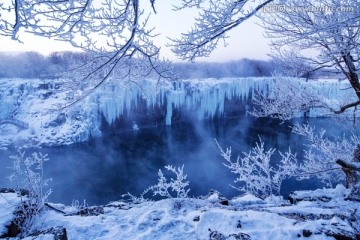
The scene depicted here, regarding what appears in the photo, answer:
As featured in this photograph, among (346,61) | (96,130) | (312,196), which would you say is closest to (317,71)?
(346,61)

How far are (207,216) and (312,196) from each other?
2.14 metres

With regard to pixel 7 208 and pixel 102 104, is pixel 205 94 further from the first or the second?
pixel 7 208

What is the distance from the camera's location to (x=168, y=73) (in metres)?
3.12

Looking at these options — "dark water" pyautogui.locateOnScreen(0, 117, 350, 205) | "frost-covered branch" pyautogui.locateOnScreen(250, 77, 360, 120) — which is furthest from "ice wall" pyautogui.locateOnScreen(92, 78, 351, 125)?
"frost-covered branch" pyautogui.locateOnScreen(250, 77, 360, 120)

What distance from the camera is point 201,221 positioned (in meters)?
3.13

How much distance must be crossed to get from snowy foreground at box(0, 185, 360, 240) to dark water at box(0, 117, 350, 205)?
13.2 m

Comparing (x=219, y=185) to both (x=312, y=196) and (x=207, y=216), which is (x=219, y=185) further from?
(x=207, y=216)

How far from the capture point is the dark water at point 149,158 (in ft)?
58.2

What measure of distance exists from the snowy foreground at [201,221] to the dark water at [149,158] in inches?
519

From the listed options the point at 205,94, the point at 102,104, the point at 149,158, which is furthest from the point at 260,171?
the point at 205,94

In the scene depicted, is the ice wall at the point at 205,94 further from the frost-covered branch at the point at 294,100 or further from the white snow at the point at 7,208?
the white snow at the point at 7,208

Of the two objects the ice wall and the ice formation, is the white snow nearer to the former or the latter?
the ice formation

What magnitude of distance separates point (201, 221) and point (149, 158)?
20.7 metres

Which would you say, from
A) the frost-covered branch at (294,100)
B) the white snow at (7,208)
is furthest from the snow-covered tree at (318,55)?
the white snow at (7,208)
